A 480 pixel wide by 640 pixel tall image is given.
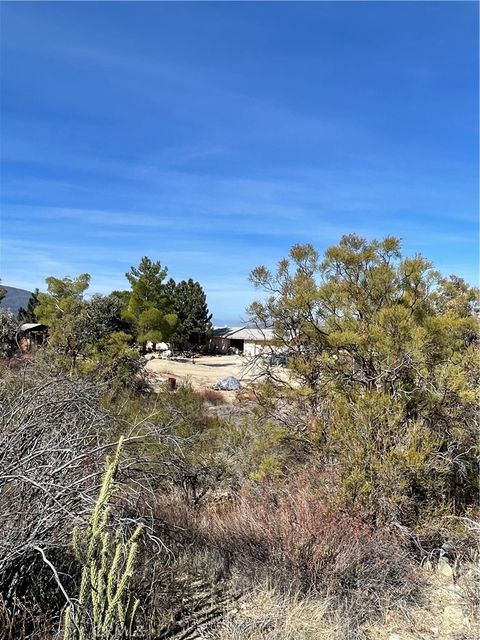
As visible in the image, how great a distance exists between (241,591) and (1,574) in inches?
76.4

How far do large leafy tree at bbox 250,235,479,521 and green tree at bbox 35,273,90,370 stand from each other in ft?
22.1

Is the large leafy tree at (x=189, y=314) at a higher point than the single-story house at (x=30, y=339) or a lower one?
higher

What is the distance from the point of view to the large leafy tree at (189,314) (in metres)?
52.3

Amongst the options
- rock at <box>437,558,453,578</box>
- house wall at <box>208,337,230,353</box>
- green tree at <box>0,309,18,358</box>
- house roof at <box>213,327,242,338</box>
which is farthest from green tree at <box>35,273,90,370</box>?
house roof at <box>213,327,242,338</box>

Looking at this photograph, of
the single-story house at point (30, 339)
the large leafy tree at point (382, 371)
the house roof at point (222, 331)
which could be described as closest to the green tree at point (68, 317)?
the single-story house at point (30, 339)

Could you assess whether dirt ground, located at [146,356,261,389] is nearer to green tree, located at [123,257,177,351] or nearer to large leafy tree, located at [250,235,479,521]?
green tree, located at [123,257,177,351]

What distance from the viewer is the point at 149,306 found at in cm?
4588

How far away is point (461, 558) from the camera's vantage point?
516 cm

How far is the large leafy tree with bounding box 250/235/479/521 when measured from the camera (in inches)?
207

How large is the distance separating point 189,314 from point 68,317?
1561 inches

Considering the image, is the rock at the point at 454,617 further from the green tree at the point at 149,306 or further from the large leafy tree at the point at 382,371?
the green tree at the point at 149,306

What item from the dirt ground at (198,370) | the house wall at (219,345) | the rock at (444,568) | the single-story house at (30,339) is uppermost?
the house wall at (219,345)

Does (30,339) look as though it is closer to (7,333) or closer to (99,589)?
(7,333)

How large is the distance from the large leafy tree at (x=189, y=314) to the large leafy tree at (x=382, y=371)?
44.7m
